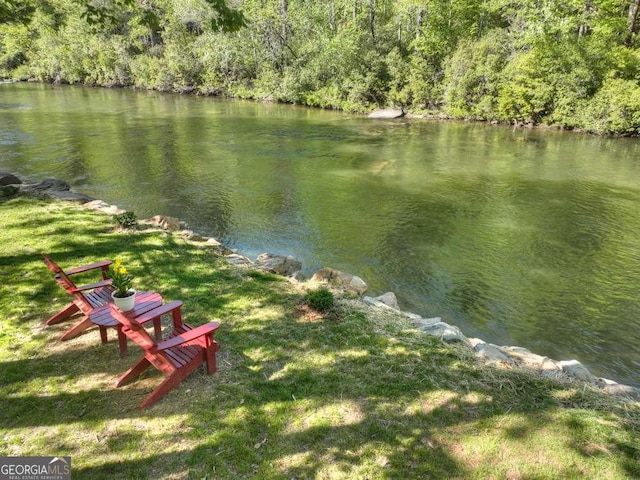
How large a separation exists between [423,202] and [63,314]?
11972 millimetres

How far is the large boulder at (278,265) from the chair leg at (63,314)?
3455mm

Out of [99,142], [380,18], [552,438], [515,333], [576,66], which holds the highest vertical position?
[380,18]

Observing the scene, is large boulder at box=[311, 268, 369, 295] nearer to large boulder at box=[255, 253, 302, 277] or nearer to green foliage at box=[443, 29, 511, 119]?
large boulder at box=[255, 253, 302, 277]

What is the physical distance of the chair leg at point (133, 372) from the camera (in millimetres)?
4916

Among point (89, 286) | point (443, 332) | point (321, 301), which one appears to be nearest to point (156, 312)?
point (89, 286)

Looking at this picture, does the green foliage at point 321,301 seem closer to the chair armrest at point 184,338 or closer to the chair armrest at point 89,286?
the chair armrest at point 184,338

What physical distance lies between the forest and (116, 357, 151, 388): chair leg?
20.4 ft

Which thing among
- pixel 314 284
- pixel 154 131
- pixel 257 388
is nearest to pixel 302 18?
pixel 154 131

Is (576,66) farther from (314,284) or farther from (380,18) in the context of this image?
(314,284)

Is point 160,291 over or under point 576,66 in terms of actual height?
under

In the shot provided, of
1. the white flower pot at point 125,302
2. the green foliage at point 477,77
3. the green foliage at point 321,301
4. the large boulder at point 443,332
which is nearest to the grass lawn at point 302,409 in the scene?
the green foliage at point 321,301

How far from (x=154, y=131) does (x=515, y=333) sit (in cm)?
2558

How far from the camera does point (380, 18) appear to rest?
134ft

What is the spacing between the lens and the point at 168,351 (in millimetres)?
5012
